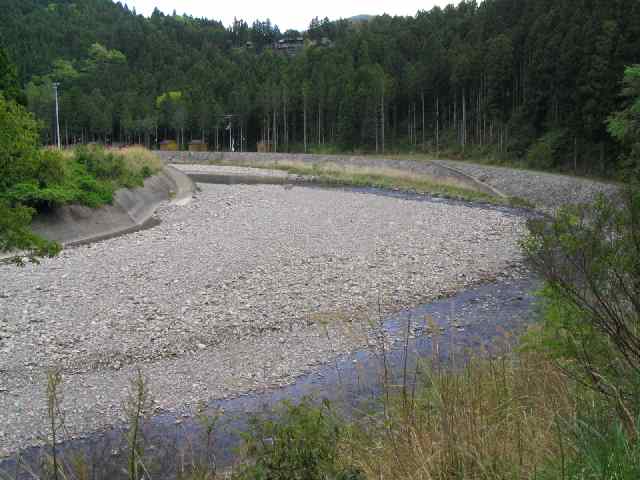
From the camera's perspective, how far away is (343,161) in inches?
2250

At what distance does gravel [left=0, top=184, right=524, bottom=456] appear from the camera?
30.3 ft

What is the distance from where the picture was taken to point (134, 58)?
137500mm

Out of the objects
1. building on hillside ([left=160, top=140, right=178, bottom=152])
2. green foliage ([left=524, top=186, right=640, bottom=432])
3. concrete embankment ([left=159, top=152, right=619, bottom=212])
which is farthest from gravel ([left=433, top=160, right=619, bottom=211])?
building on hillside ([left=160, top=140, right=178, bottom=152])

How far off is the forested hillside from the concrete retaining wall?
21.8ft

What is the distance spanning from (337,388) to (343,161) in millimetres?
49378

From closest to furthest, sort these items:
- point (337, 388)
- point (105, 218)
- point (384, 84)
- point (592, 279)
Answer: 1. point (592, 279)
2. point (337, 388)
3. point (105, 218)
4. point (384, 84)

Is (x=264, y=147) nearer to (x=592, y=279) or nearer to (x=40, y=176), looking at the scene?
(x=40, y=176)

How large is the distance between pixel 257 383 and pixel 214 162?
62.9 meters

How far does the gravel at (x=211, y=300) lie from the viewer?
923 cm

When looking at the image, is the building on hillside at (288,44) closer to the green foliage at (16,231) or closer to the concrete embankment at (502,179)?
the concrete embankment at (502,179)

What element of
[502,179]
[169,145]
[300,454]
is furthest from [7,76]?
[169,145]

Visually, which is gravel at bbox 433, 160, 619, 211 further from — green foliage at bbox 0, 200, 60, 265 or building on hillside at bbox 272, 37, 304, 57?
building on hillside at bbox 272, 37, 304, 57

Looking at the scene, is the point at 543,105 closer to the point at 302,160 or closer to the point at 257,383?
the point at 302,160

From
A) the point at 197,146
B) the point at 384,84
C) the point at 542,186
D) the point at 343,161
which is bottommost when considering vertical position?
the point at 542,186
